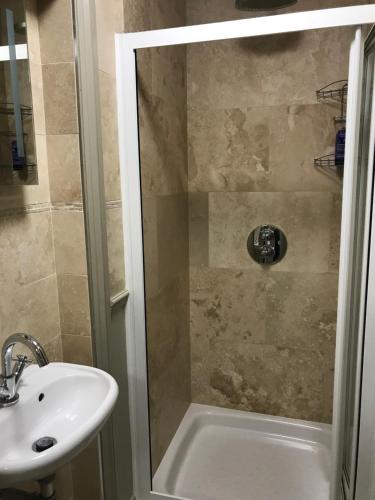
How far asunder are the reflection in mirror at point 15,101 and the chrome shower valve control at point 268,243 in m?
1.36

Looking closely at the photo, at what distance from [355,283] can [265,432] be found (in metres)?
1.27

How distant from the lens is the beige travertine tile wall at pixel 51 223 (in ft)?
4.13

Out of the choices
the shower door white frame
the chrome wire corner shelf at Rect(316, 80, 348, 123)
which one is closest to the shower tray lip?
the shower door white frame

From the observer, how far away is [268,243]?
226 centimetres

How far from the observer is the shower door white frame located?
128 centimetres

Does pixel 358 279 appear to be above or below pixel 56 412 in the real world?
above

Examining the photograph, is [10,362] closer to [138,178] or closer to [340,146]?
[138,178]

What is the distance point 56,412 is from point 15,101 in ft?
3.04

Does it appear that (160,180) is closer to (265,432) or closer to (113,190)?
(113,190)

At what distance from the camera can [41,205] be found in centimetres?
136

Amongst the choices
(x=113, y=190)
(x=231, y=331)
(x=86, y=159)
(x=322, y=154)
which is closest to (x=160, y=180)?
(x=113, y=190)

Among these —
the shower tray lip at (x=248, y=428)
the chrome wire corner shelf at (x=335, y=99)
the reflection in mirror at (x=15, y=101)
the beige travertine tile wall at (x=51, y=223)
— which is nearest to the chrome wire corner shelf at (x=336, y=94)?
the chrome wire corner shelf at (x=335, y=99)

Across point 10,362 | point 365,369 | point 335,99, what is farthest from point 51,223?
point 335,99

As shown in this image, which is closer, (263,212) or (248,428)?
(263,212)
